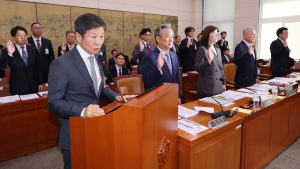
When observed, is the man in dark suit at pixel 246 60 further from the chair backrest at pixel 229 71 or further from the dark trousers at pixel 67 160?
the dark trousers at pixel 67 160

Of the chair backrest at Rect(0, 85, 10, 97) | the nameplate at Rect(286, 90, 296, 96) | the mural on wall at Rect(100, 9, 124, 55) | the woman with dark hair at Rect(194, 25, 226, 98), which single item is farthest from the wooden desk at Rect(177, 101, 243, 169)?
the mural on wall at Rect(100, 9, 124, 55)

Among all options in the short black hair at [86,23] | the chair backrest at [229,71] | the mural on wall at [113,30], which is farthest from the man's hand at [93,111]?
the mural on wall at [113,30]

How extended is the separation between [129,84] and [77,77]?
4.81 feet

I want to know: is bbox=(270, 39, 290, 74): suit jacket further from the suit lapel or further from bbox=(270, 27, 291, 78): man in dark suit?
the suit lapel

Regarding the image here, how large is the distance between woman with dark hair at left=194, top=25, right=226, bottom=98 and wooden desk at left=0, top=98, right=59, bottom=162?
193 centimetres

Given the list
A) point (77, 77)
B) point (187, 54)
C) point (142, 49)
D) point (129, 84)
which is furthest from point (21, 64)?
point (187, 54)

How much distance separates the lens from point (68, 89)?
1313 millimetres

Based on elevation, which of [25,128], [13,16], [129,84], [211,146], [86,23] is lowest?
[25,128]

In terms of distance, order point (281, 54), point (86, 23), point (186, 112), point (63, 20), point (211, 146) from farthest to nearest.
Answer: point (63, 20)
point (281, 54)
point (186, 112)
point (211, 146)
point (86, 23)

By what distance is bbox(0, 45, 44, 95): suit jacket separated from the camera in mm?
3160

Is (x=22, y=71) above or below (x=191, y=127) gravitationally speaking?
above

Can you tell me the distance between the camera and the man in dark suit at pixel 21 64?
3164mm

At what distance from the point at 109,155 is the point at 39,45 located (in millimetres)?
4114

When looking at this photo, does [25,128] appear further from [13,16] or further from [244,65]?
[13,16]
